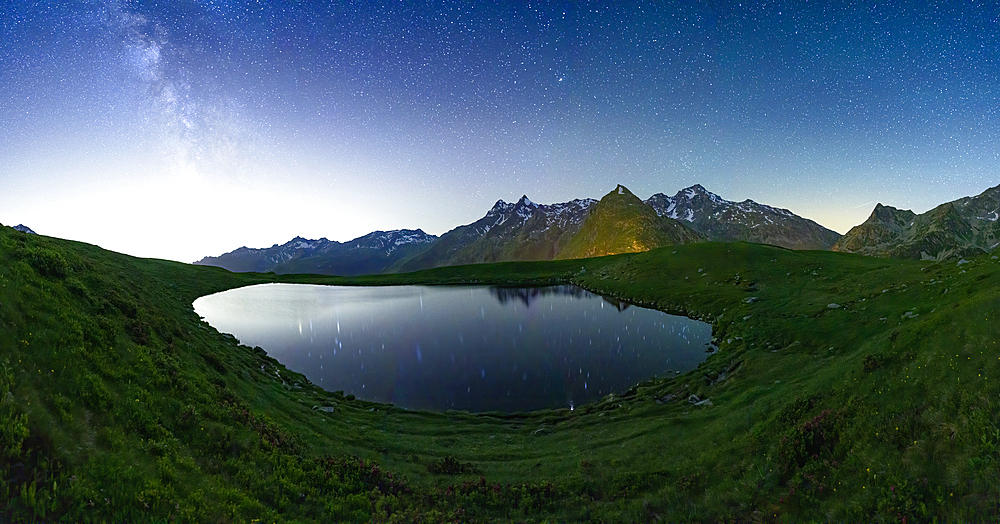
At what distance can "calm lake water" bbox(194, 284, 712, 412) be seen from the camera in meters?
27.3

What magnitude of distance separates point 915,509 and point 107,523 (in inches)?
662

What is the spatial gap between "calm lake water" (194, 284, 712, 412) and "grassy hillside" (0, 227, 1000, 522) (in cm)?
400

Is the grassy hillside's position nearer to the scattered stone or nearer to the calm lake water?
the scattered stone

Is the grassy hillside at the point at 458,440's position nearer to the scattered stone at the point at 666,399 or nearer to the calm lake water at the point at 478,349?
the scattered stone at the point at 666,399

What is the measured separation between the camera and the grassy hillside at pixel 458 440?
7.94m

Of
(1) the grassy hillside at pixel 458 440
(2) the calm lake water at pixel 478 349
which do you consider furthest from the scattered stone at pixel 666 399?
(2) the calm lake water at pixel 478 349

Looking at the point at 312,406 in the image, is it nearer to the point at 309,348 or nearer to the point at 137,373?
the point at 137,373

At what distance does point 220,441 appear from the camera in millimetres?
11945

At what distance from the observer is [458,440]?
19.4 metres

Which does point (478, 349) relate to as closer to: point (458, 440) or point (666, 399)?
point (458, 440)

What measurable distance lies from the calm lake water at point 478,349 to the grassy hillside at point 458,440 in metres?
4.00

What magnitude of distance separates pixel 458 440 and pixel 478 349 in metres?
18.1

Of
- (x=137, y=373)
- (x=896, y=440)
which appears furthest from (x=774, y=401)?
(x=137, y=373)

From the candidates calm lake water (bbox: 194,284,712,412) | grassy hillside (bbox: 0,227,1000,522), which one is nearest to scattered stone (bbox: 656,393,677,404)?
grassy hillside (bbox: 0,227,1000,522)
